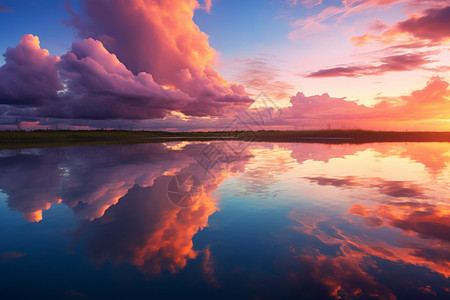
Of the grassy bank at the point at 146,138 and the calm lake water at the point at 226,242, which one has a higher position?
the calm lake water at the point at 226,242

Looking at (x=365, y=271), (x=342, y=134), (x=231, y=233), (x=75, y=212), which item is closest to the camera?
(x=365, y=271)

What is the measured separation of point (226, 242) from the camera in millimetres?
7930

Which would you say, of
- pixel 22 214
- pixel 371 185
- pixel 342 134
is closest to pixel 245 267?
pixel 22 214

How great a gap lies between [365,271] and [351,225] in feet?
10.5

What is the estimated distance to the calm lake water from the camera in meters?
5.70

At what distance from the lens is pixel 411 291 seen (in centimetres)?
546

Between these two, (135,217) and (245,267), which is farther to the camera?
(135,217)

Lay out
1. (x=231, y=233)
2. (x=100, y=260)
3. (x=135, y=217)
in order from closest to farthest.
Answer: (x=100, y=260) < (x=231, y=233) < (x=135, y=217)

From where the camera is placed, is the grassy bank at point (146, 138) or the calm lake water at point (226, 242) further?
the grassy bank at point (146, 138)

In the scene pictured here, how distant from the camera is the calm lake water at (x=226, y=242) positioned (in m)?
5.70

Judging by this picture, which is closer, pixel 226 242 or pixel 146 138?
pixel 226 242

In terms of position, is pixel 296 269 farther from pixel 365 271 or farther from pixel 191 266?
pixel 191 266

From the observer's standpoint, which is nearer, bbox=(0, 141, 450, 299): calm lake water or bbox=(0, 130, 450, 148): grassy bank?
bbox=(0, 141, 450, 299): calm lake water

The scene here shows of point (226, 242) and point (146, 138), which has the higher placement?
point (226, 242)
